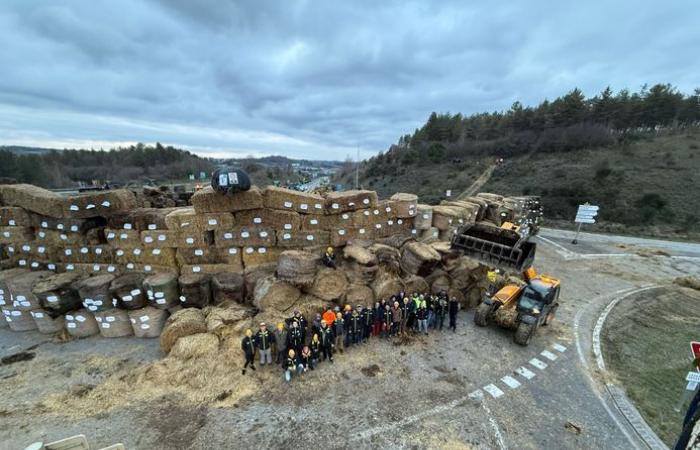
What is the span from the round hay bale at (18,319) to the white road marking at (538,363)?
16571 millimetres

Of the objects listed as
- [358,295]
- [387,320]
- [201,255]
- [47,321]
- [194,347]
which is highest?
[201,255]

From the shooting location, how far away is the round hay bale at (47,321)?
393 inches

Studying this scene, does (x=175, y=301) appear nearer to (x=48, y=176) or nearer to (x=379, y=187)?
(x=379, y=187)

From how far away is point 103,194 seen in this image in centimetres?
1082

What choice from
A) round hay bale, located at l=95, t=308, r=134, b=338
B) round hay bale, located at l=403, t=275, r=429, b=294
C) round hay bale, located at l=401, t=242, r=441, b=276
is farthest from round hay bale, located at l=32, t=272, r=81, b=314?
round hay bale, located at l=401, t=242, r=441, b=276

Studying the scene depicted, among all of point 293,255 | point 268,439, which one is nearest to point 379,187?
point 293,255

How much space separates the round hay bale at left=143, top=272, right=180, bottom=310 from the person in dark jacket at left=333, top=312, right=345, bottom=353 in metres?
5.77

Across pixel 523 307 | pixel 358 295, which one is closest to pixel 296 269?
pixel 358 295

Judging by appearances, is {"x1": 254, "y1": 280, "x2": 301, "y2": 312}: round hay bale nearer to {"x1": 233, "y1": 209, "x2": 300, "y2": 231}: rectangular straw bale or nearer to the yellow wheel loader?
{"x1": 233, "y1": 209, "x2": 300, "y2": 231}: rectangular straw bale

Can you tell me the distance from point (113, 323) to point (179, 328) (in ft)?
9.39

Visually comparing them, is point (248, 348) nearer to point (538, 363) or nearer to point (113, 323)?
point (113, 323)

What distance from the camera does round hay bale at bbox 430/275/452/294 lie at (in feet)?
37.3

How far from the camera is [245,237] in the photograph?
11031 mm

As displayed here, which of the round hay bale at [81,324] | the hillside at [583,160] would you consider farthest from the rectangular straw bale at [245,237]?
the hillside at [583,160]
